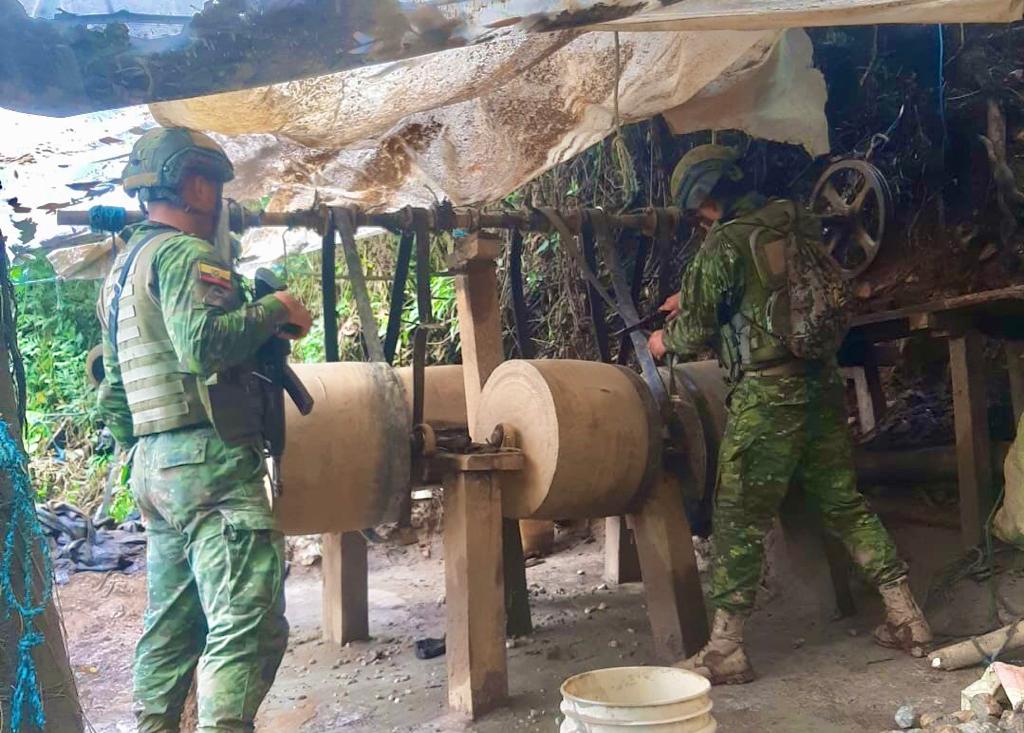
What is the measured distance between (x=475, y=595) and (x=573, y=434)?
2.66 feet


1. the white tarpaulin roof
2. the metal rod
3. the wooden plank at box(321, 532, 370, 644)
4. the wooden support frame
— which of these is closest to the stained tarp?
the white tarpaulin roof

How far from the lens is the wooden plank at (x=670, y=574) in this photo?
454 centimetres

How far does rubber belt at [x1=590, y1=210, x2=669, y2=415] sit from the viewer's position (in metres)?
4.68

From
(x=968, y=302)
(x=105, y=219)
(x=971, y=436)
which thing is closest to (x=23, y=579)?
(x=105, y=219)

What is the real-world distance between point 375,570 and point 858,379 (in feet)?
13.0

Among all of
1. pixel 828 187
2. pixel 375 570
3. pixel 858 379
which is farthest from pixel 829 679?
pixel 375 570

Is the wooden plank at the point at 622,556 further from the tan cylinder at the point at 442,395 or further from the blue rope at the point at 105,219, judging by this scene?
the blue rope at the point at 105,219

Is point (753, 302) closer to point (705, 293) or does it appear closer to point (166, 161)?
point (705, 293)

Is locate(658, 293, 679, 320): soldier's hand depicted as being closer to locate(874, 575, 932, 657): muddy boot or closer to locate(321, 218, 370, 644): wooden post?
locate(874, 575, 932, 657): muddy boot

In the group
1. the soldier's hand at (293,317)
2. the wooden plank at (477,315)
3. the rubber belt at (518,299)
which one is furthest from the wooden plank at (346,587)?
→ the soldier's hand at (293,317)

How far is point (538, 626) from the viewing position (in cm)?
549

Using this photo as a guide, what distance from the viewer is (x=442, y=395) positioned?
509cm

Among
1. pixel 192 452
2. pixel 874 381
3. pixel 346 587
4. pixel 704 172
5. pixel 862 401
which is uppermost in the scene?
pixel 704 172

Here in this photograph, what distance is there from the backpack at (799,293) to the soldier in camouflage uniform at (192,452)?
205 cm
